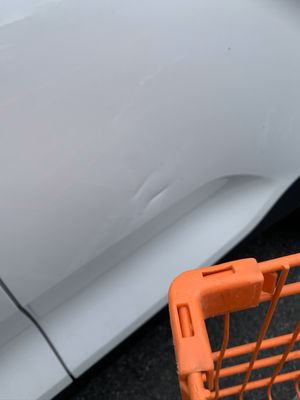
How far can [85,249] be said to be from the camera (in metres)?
0.99

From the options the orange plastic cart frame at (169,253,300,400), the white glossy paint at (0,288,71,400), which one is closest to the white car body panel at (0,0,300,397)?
the white glossy paint at (0,288,71,400)

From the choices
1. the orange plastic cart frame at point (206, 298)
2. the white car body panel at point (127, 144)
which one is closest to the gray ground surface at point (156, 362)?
the white car body panel at point (127, 144)

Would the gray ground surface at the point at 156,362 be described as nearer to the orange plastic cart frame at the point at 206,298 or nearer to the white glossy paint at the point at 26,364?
the white glossy paint at the point at 26,364

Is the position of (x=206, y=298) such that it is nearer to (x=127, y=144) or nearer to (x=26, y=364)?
(x=127, y=144)

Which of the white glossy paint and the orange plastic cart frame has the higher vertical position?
the orange plastic cart frame

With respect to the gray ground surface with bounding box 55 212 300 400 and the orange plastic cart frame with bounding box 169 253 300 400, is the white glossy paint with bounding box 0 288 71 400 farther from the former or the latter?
the orange plastic cart frame with bounding box 169 253 300 400

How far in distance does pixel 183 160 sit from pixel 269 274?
459 millimetres

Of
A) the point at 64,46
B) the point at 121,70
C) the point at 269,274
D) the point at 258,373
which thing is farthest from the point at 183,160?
the point at 258,373

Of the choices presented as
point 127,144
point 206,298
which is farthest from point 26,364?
point 206,298

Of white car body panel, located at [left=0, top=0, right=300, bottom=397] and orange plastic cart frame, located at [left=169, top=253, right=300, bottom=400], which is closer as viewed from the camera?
orange plastic cart frame, located at [left=169, top=253, right=300, bottom=400]

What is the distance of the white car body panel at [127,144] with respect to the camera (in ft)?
2.80

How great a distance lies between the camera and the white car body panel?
0.85 metres

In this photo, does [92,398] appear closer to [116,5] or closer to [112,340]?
[112,340]

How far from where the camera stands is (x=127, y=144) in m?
0.95
